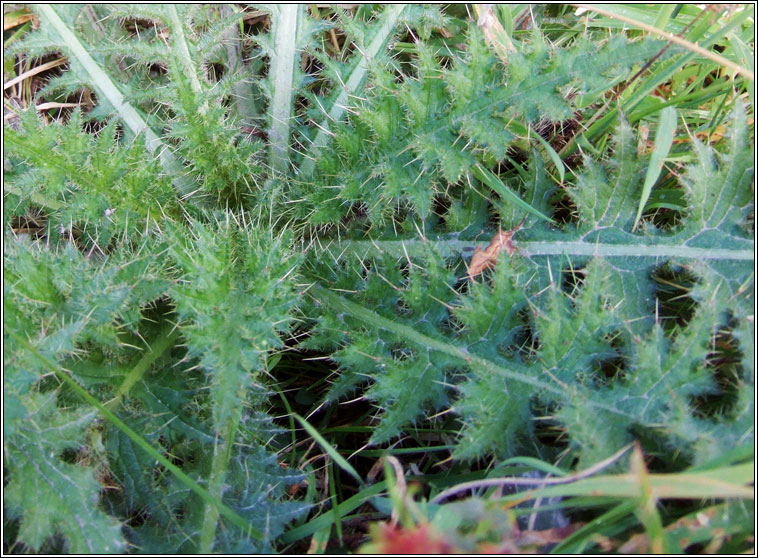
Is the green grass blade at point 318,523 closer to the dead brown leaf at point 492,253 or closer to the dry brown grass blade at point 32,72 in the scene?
the dead brown leaf at point 492,253

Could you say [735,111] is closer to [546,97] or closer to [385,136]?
[546,97]

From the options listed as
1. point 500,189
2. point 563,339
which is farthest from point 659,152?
point 563,339

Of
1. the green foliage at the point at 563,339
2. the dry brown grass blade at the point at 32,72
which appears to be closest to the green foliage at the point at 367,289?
the green foliage at the point at 563,339

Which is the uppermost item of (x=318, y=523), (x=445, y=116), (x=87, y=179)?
(x=445, y=116)

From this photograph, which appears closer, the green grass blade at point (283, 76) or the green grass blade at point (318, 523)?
the green grass blade at point (318, 523)

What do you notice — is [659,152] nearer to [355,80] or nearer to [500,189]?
[500,189]

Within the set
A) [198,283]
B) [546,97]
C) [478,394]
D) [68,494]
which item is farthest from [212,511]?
[546,97]

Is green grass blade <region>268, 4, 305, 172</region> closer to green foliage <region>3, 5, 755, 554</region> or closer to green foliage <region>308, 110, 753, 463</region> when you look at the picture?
green foliage <region>3, 5, 755, 554</region>
